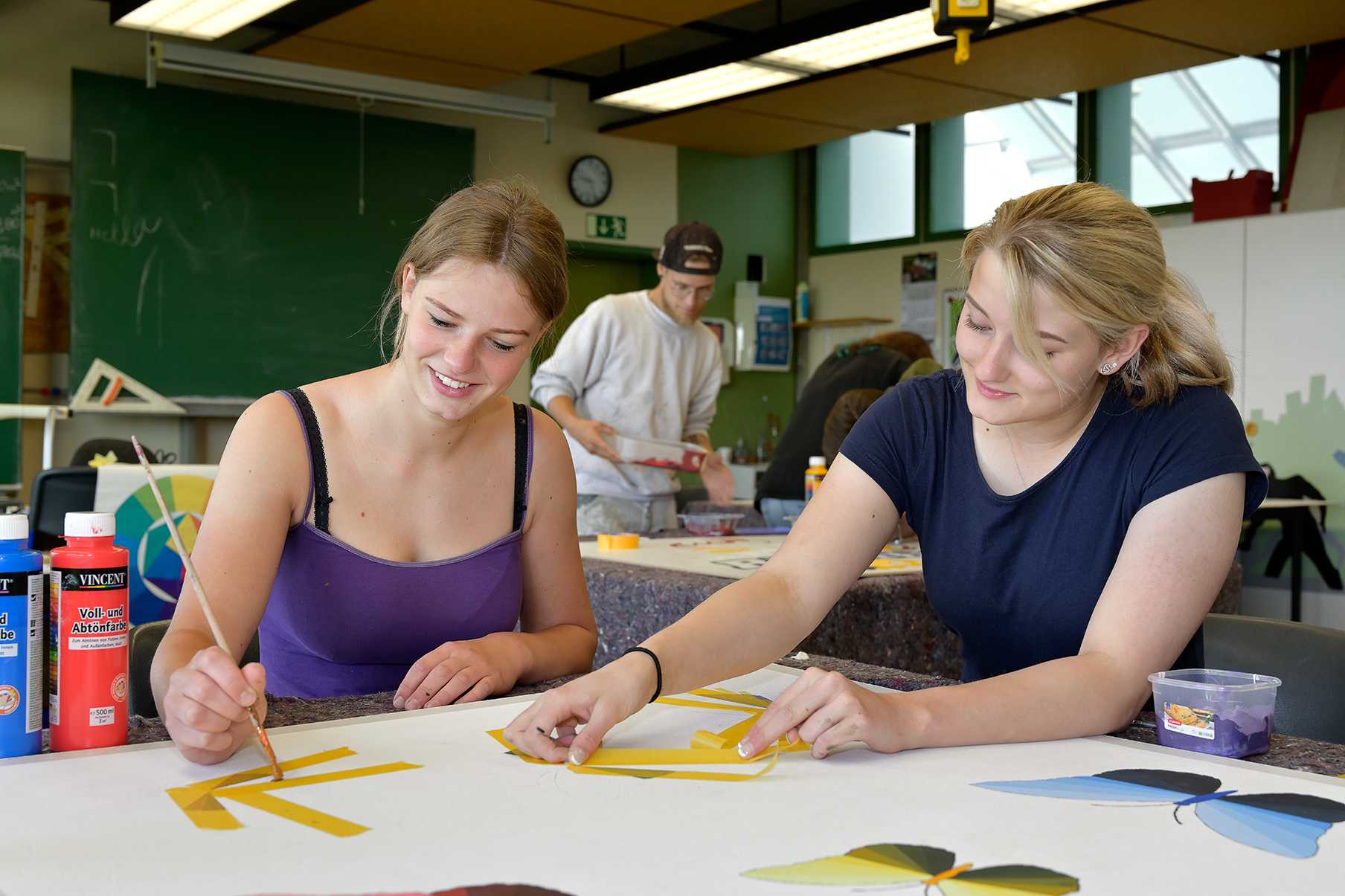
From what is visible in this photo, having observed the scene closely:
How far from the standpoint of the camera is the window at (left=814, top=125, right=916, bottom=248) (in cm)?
732

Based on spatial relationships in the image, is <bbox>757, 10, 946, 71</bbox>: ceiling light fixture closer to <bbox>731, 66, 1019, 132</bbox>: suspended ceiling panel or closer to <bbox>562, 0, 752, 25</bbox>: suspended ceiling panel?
<bbox>731, 66, 1019, 132</bbox>: suspended ceiling panel

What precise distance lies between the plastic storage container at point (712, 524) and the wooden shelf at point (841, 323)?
176 inches

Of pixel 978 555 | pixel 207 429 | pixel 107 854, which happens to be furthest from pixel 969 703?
pixel 207 429

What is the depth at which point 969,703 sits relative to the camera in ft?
3.77

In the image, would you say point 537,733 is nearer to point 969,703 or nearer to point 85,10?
point 969,703

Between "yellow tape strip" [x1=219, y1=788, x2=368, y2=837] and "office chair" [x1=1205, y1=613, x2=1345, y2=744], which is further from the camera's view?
"office chair" [x1=1205, y1=613, x2=1345, y2=744]

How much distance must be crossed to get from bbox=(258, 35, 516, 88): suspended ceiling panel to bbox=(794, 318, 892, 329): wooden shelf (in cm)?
270

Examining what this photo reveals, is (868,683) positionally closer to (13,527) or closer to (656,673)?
(656,673)

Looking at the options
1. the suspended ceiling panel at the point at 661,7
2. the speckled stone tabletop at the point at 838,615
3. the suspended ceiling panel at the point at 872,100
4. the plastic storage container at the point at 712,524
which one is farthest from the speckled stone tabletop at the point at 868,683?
the suspended ceiling panel at the point at 872,100

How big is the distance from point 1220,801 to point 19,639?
3.08 feet

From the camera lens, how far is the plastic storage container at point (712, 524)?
303cm

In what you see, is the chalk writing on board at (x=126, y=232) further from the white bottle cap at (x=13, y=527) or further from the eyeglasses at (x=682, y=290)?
the white bottle cap at (x=13, y=527)

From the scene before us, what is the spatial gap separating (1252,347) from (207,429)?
15.0 feet

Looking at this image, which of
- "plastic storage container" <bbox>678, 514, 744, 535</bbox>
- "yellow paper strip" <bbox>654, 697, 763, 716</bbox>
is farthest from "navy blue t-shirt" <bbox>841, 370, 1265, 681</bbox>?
"plastic storage container" <bbox>678, 514, 744, 535</bbox>
